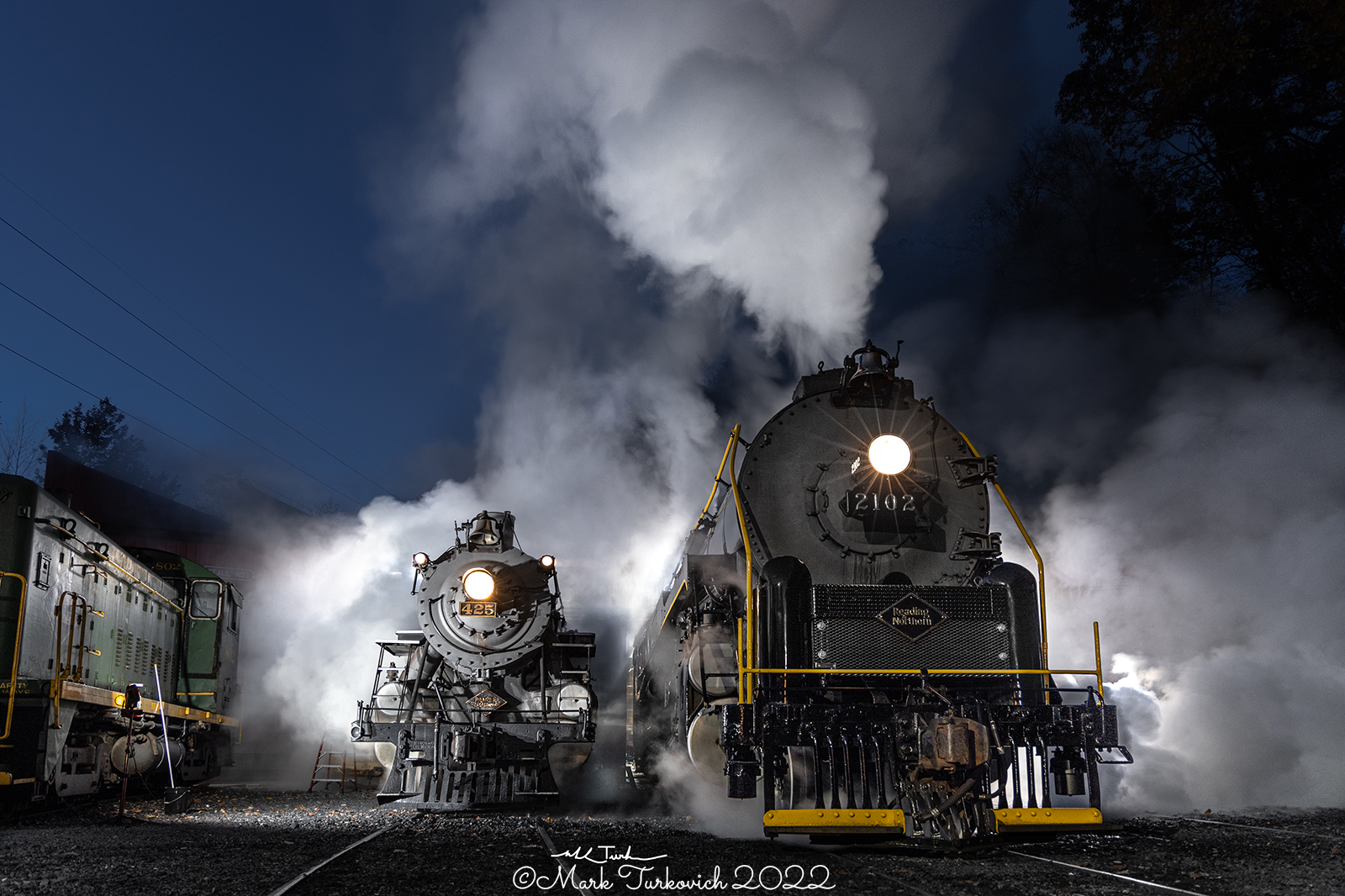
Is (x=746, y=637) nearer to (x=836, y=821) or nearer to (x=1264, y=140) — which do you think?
(x=836, y=821)

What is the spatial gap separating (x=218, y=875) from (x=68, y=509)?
6271 mm

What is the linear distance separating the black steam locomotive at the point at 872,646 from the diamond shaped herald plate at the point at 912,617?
1 cm

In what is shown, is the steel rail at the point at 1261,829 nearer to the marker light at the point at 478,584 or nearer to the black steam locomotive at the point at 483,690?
the black steam locomotive at the point at 483,690

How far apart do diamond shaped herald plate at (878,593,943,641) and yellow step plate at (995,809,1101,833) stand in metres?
1.16

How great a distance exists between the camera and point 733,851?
5.05m

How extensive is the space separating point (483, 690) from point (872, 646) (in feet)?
18.9

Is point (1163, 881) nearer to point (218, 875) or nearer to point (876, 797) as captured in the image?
point (876, 797)

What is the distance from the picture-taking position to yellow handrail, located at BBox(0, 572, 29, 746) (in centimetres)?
724

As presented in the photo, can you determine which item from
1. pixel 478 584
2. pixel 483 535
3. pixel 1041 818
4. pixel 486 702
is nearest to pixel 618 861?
pixel 1041 818

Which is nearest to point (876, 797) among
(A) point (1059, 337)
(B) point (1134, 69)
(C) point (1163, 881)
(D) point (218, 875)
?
(C) point (1163, 881)

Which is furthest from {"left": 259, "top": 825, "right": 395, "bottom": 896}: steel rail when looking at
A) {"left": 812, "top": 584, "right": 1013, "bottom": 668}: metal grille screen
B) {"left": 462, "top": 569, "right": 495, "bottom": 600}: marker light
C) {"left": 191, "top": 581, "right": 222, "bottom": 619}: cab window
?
{"left": 191, "top": 581, "right": 222, "bottom": 619}: cab window

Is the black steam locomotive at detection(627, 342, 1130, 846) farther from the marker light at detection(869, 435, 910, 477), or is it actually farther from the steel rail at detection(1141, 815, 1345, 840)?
the steel rail at detection(1141, 815, 1345, 840)

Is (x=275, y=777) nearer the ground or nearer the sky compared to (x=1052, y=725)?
nearer the ground

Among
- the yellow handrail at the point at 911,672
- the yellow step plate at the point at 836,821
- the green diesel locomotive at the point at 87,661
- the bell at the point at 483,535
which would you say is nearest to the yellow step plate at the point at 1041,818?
the yellow step plate at the point at 836,821
